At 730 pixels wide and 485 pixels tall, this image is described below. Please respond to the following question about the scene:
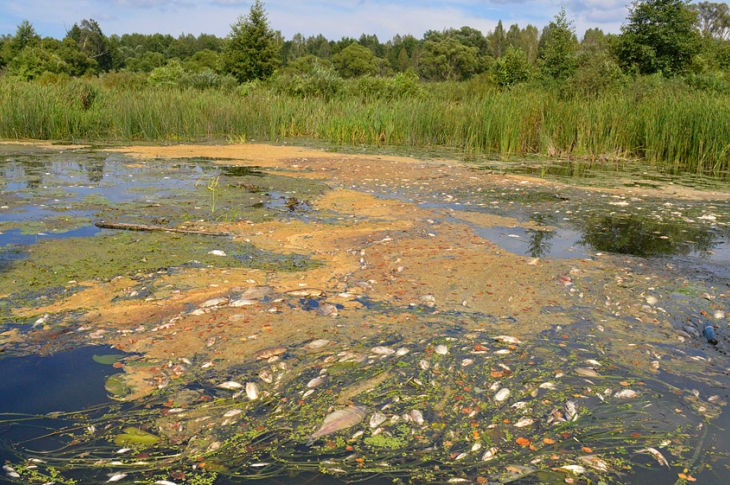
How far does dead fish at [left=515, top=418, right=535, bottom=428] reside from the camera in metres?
2.37

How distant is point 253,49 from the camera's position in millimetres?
26984

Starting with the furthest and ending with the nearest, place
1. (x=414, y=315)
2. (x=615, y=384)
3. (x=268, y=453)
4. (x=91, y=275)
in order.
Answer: (x=91, y=275)
(x=414, y=315)
(x=615, y=384)
(x=268, y=453)

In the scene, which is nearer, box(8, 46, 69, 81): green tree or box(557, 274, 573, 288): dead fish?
box(557, 274, 573, 288): dead fish

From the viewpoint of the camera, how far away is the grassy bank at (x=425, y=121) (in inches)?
440

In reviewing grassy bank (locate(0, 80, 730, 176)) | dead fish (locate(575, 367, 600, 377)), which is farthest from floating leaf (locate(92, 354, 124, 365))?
grassy bank (locate(0, 80, 730, 176))

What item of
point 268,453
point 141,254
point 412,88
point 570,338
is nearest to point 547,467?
point 268,453

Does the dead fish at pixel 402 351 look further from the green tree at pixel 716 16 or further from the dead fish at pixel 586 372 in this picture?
the green tree at pixel 716 16

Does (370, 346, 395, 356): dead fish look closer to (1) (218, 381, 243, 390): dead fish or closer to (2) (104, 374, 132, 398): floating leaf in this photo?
(1) (218, 381, 243, 390): dead fish

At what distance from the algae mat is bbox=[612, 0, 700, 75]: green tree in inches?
1079

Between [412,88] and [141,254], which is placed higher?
[412,88]

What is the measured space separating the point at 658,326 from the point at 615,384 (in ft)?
2.90

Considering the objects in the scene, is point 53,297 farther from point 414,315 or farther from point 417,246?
point 417,246

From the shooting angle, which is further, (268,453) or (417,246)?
(417,246)

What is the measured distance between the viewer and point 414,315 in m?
3.49
